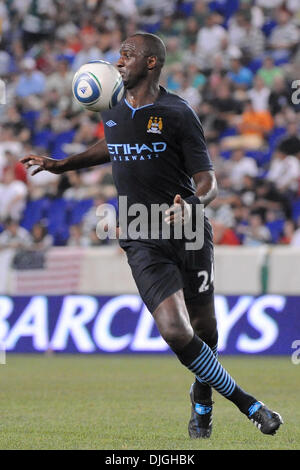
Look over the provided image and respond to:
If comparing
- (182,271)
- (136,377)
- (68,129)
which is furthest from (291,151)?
(182,271)

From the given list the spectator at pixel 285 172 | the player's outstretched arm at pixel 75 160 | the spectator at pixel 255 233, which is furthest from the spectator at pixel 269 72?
the player's outstretched arm at pixel 75 160

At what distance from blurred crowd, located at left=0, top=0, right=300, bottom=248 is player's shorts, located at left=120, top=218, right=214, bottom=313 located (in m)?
8.59

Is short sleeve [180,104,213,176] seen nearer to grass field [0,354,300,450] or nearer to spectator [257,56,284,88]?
grass field [0,354,300,450]

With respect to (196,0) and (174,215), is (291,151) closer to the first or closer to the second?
(196,0)

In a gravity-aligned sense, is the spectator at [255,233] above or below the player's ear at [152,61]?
below

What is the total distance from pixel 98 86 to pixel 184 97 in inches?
478

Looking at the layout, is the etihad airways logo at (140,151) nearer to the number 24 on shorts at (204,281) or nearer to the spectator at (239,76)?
the number 24 on shorts at (204,281)

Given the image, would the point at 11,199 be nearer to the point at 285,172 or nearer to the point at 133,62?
the point at 285,172

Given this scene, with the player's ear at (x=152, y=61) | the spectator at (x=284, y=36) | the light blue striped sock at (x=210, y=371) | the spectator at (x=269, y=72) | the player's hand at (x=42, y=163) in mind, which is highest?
the spectator at (x=284, y=36)

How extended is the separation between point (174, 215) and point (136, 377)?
5762mm

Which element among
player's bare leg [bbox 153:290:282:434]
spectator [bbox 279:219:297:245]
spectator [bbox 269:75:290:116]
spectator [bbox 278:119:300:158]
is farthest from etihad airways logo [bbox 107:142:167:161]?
spectator [bbox 269:75:290:116]

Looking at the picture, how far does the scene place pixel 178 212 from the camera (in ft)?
19.4

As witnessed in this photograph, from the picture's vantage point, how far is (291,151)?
1658cm

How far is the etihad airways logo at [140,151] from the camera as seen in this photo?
6566 millimetres
